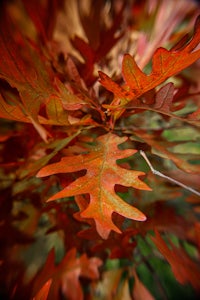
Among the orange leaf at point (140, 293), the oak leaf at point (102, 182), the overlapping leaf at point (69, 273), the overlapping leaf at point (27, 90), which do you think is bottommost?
the orange leaf at point (140, 293)

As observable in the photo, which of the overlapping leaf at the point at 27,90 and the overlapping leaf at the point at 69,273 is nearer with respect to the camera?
the overlapping leaf at the point at 27,90

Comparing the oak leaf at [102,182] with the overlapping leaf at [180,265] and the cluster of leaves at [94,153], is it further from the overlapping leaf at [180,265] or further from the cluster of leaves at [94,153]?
the overlapping leaf at [180,265]

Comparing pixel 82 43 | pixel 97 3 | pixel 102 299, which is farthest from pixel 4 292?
pixel 97 3

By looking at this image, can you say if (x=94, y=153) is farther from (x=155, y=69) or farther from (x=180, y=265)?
(x=180, y=265)

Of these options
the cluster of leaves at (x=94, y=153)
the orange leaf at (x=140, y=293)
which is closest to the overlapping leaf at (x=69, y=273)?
the cluster of leaves at (x=94, y=153)

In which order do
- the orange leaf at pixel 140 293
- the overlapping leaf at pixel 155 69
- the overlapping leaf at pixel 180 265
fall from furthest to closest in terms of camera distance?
the orange leaf at pixel 140 293, the overlapping leaf at pixel 180 265, the overlapping leaf at pixel 155 69

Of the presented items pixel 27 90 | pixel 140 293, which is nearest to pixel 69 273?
pixel 140 293

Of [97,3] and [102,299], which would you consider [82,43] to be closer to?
[97,3]
